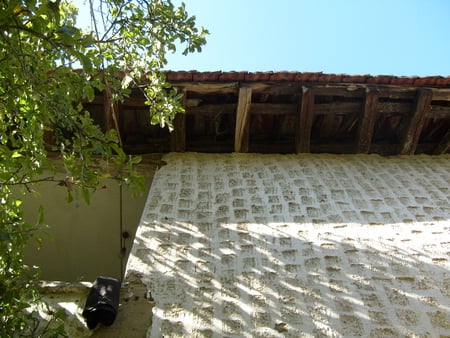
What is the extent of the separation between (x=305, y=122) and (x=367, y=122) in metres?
0.64

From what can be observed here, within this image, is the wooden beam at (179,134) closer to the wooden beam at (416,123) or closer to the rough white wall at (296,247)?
the rough white wall at (296,247)

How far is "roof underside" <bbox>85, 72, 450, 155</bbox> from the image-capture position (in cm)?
462

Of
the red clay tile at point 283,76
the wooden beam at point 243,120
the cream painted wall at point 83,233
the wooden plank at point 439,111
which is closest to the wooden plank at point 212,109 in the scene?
the wooden beam at point 243,120

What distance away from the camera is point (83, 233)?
4.99 metres

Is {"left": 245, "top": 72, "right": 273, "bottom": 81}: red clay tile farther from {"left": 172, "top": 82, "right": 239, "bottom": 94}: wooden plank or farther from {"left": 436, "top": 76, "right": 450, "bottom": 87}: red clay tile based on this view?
{"left": 436, "top": 76, "right": 450, "bottom": 87}: red clay tile

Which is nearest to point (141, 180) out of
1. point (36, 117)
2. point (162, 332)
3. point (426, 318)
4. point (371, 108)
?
point (36, 117)

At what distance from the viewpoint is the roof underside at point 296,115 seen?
462 cm

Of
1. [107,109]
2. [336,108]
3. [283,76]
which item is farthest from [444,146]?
[107,109]

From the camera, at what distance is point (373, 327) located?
9.20 feet

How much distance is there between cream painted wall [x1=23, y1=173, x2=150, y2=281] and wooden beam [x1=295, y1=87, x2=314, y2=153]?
171cm

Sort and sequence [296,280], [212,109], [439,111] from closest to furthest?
[296,280]
[212,109]
[439,111]

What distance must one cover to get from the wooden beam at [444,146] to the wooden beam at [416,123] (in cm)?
30

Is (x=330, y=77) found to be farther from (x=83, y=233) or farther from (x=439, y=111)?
(x=83, y=233)

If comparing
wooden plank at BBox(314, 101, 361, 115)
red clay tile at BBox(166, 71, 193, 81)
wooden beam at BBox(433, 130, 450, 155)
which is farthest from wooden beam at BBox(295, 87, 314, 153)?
wooden beam at BBox(433, 130, 450, 155)
